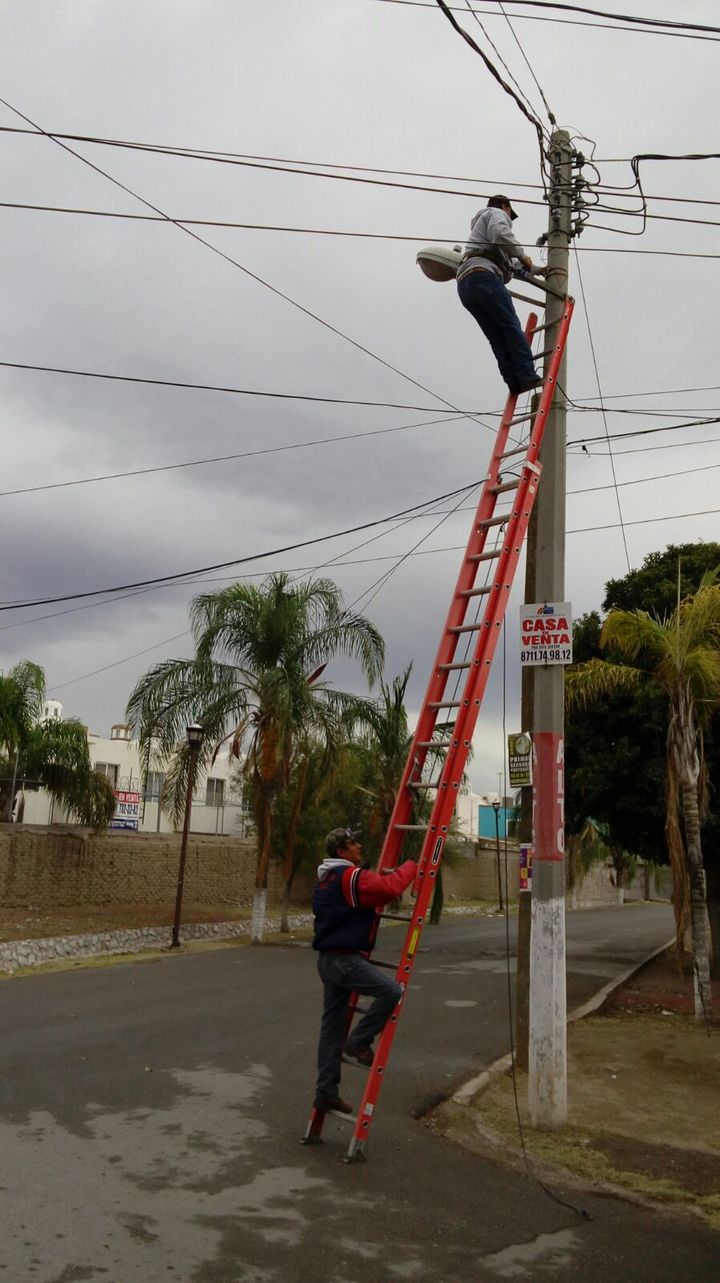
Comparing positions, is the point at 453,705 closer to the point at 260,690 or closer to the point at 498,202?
the point at 498,202

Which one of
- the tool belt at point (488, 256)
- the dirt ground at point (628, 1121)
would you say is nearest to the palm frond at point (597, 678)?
the dirt ground at point (628, 1121)

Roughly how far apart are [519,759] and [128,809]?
36.2m

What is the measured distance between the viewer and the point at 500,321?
790 centimetres

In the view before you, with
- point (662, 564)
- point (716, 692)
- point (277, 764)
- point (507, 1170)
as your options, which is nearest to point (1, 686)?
point (277, 764)

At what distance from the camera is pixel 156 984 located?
14820 mm

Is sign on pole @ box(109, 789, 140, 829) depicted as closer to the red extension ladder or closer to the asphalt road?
the asphalt road

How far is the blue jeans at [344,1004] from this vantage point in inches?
256

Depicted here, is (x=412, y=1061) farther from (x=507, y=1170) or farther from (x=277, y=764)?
(x=277, y=764)

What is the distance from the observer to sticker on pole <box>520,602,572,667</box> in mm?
8273

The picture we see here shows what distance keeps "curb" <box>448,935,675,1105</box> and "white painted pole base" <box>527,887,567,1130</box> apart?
0.90 meters

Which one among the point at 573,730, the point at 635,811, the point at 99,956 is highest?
the point at 573,730

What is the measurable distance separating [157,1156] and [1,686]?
18.2 metres

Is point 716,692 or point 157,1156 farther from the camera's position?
point 716,692

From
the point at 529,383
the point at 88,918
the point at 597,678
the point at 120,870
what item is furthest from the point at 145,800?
the point at 529,383
